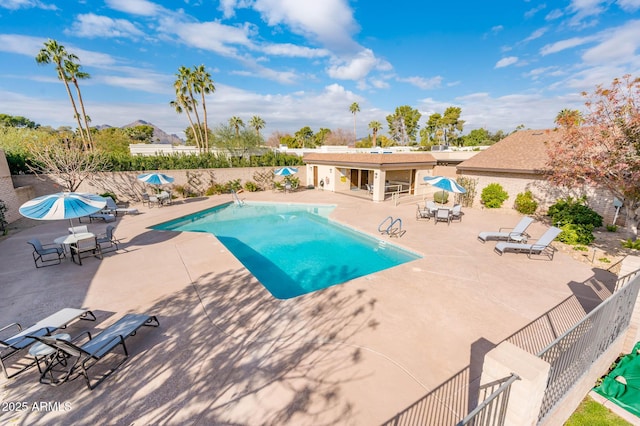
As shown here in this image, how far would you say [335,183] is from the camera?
2606 cm

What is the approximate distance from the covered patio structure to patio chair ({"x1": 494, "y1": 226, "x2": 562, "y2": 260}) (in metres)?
10.7

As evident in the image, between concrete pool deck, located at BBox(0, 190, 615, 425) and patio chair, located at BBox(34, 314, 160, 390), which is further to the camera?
patio chair, located at BBox(34, 314, 160, 390)

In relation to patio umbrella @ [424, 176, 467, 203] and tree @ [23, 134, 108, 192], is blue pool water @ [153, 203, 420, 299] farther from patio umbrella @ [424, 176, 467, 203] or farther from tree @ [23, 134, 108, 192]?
tree @ [23, 134, 108, 192]

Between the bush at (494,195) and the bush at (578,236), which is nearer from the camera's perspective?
the bush at (578,236)

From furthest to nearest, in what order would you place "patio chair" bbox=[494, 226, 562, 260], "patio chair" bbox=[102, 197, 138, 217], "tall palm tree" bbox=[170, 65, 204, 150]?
"tall palm tree" bbox=[170, 65, 204, 150] → "patio chair" bbox=[102, 197, 138, 217] → "patio chair" bbox=[494, 226, 562, 260]

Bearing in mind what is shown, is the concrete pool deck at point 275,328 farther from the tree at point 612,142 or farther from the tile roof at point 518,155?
the tile roof at point 518,155

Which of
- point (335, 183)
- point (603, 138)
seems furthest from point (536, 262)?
point (335, 183)

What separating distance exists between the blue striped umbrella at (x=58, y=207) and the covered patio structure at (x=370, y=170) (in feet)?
55.2

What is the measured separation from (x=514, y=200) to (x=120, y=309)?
834 inches

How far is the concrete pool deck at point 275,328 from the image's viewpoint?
427cm

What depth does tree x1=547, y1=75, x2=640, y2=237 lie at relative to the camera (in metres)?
9.57

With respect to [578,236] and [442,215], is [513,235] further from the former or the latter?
[442,215]

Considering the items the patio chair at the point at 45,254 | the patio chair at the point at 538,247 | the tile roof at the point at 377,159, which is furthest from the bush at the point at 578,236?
the patio chair at the point at 45,254

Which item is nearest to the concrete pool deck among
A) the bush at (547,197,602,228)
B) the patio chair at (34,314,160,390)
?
the patio chair at (34,314,160,390)
